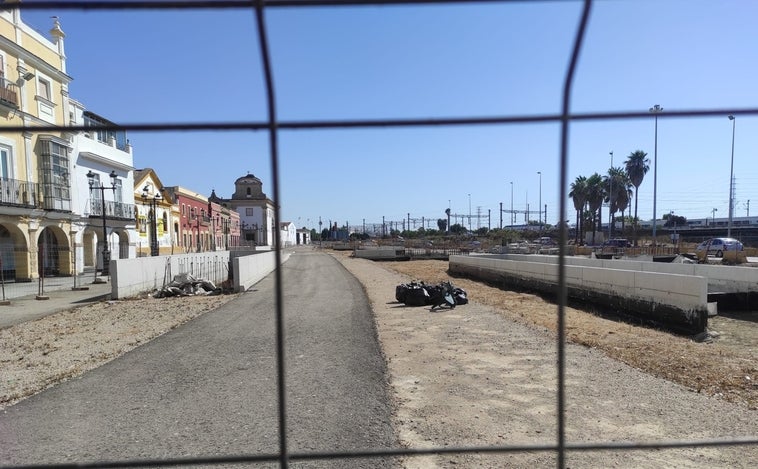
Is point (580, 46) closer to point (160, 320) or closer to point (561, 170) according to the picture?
point (561, 170)

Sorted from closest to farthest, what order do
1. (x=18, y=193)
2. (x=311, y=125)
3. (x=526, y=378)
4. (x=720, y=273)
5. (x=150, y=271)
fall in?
(x=311, y=125), (x=526, y=378), (x=720, y=273), (x=150, y=271), (x=18, y=193)

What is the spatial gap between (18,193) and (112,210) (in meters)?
9.59

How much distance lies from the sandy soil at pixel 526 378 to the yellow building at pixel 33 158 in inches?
518

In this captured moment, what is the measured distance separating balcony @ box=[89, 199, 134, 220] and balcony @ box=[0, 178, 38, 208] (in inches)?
225

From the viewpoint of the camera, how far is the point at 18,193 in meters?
23.0

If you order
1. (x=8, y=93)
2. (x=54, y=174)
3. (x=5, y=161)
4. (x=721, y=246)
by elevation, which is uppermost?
(x=8, y=93)

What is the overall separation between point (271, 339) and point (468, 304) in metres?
8.14

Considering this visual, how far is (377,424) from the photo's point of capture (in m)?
5.17

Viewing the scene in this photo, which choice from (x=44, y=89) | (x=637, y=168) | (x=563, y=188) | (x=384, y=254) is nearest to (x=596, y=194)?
(x=637, y=168)

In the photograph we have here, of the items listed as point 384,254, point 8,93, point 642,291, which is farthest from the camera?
point 384,254

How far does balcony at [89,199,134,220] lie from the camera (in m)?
30.3

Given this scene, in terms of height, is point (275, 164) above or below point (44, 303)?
above

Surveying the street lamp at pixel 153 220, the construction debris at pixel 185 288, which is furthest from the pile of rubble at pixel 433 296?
the street lamp at pixel 153 220

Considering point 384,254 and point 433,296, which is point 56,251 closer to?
point 433,296
